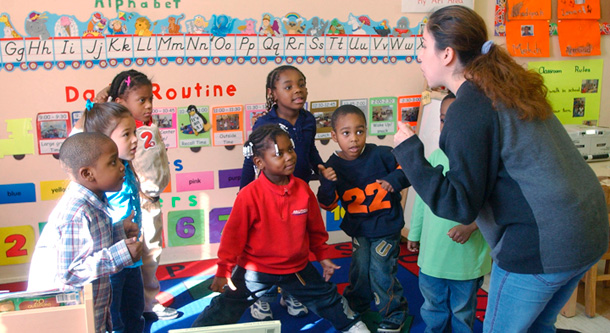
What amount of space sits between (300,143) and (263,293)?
727 millimetres

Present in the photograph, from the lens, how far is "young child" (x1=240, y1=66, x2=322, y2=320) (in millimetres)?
2514

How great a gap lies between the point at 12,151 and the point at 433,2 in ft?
8.61

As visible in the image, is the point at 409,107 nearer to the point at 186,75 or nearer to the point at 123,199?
the point at 186,75

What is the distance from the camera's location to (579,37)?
3693 millimetres

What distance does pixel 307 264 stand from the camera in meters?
2.24

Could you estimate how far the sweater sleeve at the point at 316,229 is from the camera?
87.5 inches

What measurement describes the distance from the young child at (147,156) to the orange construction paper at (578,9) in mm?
2795

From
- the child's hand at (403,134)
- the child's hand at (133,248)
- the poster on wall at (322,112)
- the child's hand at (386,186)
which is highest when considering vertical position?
the poster on wall at (322,112)

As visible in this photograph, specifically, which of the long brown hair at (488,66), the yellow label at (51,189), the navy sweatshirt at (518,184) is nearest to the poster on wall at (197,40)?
the yellow label at (51,189)

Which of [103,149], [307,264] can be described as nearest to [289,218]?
[307,264]

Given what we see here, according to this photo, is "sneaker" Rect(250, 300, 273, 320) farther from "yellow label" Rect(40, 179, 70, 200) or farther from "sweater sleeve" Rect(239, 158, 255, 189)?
"yellow label" Rect(40, 179, 70, 200)

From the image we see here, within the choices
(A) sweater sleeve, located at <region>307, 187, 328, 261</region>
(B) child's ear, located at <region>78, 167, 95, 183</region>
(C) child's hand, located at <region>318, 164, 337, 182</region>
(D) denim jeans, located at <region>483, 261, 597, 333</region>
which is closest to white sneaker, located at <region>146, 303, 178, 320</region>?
(A) sweater sleeve, located at <region>307, 187, 328, 261</region>

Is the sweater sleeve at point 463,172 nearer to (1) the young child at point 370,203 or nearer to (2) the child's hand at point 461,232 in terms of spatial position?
(2) the child's hand at point 461,232

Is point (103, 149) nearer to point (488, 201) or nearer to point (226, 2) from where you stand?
point (488, 201)
